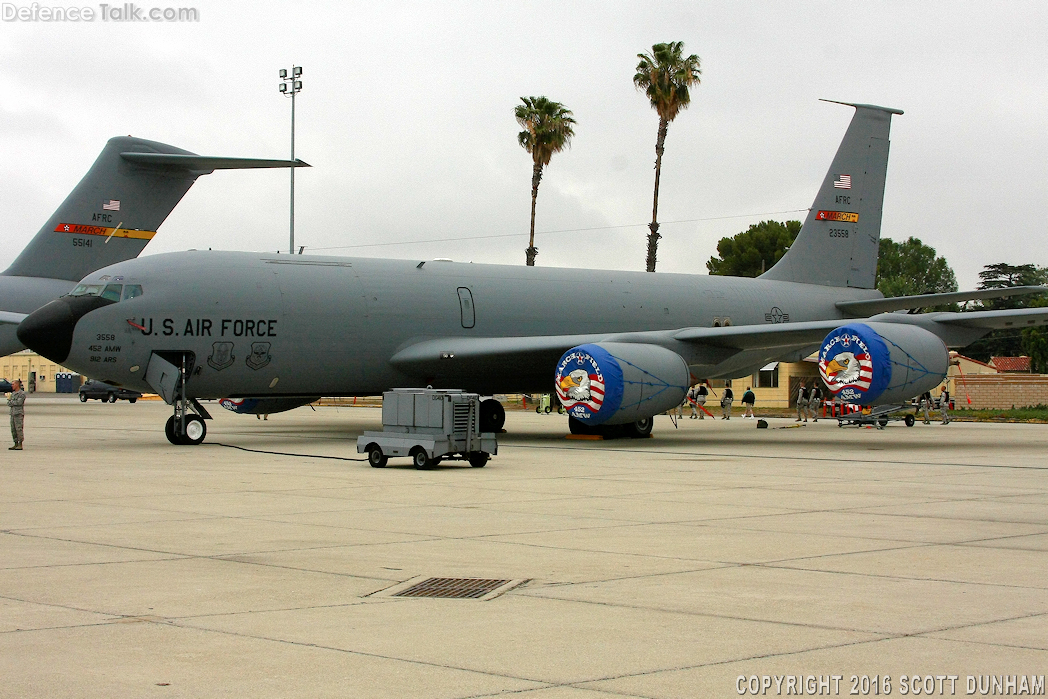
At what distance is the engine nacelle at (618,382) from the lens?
2192 cm

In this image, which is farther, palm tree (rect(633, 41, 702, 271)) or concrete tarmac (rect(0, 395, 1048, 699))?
palm tree (rect(633, 41, 702, 271))

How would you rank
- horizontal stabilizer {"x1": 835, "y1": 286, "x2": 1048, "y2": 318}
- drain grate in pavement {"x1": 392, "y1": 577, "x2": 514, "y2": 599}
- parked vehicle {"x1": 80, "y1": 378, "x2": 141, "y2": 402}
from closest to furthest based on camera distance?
drain grate in pavement {"x1": 392, "y1": 577, "x2": 514, "y2": 599} → horizontal stabilizer {"x1": 835, "y1": 286, "x2": 1048, "y2": 318} → parked vehicle {"x1": 80, "y1": 378, "x2": 141, "y2": 402}

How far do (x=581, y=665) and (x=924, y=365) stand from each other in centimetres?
1803

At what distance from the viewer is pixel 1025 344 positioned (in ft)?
242

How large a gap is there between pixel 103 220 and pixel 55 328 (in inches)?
619

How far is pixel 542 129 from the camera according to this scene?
198ft

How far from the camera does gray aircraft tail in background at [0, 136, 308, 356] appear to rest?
3447cm

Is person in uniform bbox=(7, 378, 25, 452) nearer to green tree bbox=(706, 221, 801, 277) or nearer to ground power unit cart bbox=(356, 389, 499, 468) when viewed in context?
ground power unit cart bbox=(356, 389, 499, 468)

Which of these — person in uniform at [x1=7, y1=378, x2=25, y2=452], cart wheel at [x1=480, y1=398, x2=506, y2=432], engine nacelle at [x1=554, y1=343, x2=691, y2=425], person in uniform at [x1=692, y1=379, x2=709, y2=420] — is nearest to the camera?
person in uniform at [x1=7, y1=378, x2=25, y2=452]

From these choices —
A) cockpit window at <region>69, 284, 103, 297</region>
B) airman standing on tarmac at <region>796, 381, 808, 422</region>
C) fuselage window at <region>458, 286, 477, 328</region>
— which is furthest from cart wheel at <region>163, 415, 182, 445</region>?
airman standing on tarmac at <region>796, 381, 808, 422</region>

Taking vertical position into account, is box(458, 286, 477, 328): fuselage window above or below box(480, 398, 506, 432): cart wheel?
Answer: above

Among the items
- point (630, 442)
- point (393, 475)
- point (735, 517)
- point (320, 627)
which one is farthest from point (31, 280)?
point (320, 627)

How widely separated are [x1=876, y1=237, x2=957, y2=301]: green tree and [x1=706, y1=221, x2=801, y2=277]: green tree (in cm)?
2548

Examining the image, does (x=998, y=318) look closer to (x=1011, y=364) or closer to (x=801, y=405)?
(x=801, y=405)
